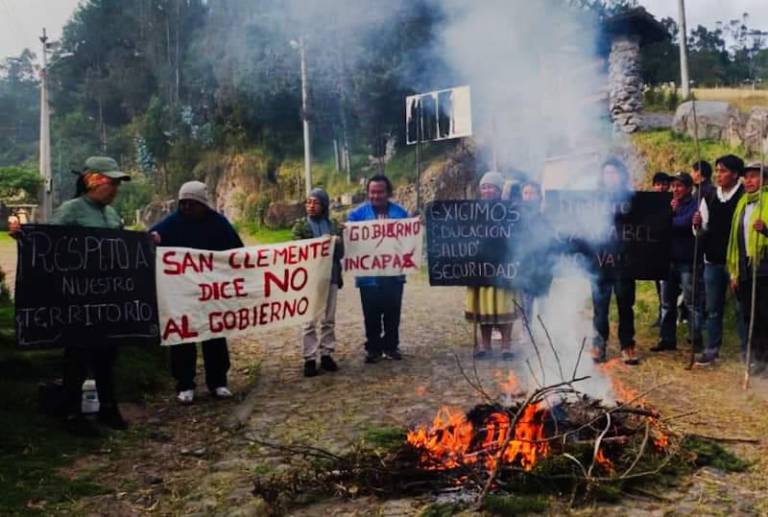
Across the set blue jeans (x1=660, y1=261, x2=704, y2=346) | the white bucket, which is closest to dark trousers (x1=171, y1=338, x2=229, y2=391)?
the white bucket

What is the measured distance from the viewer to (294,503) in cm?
401

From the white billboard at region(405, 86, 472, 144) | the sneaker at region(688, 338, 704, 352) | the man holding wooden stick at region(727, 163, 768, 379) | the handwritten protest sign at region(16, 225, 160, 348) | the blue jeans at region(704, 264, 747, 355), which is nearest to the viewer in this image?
the handwritten protest sign at region(16, 225, 160, 348)

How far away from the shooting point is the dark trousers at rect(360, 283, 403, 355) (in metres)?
7.71

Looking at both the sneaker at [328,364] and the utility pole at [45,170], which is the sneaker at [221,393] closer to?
the sneaker at [328,364]

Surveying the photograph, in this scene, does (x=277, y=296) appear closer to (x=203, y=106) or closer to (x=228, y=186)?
(x=228, y=186)

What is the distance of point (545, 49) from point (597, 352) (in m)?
5.13

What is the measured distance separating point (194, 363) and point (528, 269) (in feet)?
11.9

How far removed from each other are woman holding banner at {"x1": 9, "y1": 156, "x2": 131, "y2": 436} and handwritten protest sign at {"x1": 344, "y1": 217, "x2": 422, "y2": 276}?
8.89 ft

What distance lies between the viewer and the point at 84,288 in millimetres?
5562

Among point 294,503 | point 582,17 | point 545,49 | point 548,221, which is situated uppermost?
point 582,17

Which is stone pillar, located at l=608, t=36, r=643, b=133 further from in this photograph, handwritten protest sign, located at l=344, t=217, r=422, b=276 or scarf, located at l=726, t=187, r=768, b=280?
handwritten protest sign, located at l=344, t=217, r=422, b=276

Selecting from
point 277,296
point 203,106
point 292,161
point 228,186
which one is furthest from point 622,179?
point 203,106

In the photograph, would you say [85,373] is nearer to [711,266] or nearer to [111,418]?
[111,418]

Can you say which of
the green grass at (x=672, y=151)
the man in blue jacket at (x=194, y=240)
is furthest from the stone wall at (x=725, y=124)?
the man in blue jacket at (x=194, y=240)
